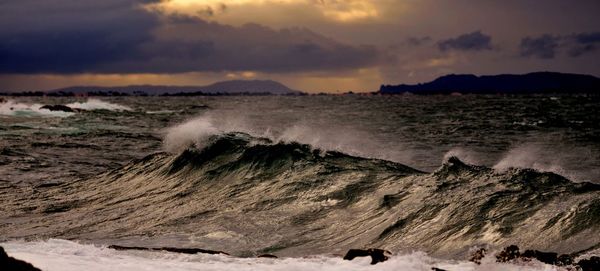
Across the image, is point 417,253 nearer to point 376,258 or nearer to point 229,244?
point 376,258

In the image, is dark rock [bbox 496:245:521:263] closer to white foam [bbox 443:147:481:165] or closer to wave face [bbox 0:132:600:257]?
wave face [bbox 0:132:600:257]

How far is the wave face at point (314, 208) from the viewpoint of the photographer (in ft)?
31.2

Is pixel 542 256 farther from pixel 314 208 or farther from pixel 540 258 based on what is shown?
pixel 314 208

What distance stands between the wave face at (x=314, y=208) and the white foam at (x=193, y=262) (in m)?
0.95

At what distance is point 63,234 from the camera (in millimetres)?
10211

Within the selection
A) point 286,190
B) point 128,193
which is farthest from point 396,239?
point 128,193

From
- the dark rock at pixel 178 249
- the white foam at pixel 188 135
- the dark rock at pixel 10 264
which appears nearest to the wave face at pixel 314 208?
the dark rock at pixel 178 249

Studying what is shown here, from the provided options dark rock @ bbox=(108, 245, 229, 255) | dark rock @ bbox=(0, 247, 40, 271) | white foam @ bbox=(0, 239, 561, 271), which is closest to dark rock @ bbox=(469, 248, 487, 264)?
white foam @ bbox=(0, 239, 561, 271)

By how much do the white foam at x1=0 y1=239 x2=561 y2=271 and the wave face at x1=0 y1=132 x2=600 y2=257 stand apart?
95 cm

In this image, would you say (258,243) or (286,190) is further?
(286,190)

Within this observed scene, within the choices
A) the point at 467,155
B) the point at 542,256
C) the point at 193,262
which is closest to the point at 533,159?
the point at 467,155

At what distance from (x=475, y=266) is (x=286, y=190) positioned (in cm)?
689

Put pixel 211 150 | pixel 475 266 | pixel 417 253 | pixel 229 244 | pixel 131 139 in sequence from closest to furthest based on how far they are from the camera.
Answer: pixel 475 266
pixel 417 253
pixel 229 244
pixel 211 150
pixel 131 139

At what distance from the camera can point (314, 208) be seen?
12258 millimetres
